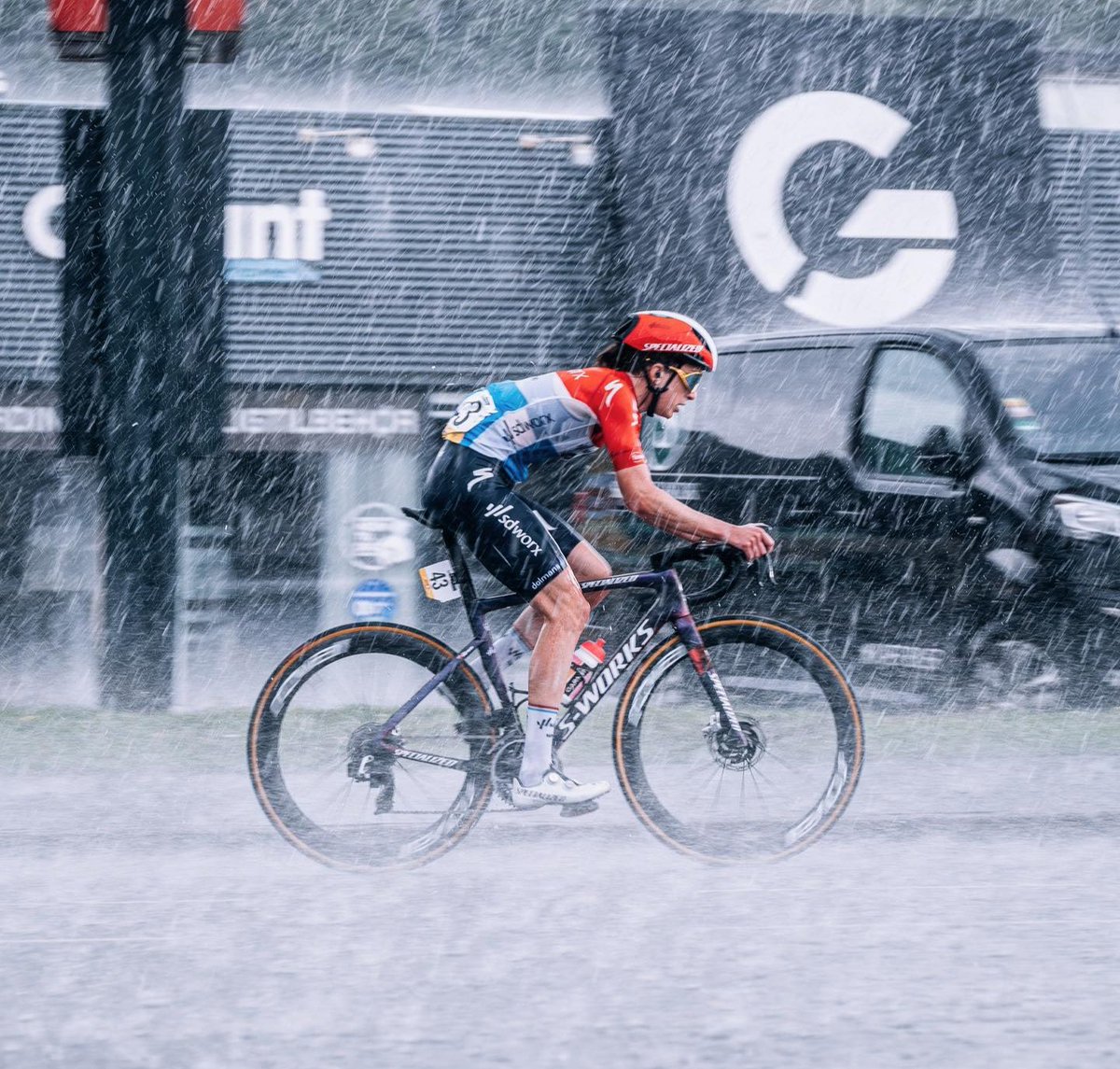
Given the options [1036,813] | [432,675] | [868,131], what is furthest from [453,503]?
[868,131]

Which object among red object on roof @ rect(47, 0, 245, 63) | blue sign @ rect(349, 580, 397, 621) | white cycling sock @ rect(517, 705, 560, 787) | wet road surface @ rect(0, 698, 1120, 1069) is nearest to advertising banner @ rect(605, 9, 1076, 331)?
blue sign @ rect(349, 580, 397, 621)

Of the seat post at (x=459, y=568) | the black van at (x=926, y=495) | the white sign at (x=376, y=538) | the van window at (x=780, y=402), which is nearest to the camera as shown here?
the seat post at (x=459, y=568)

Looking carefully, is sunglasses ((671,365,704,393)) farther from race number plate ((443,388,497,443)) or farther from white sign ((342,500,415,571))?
white sign ((342,500,415,571))

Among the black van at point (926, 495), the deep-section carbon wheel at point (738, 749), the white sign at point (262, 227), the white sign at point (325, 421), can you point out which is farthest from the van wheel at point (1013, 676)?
the white sign at point (262, 227)

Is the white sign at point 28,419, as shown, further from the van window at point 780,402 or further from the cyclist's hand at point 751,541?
the cyclist's hand at point 751,541

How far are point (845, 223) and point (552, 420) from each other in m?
7.13

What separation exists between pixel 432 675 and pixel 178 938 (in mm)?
1171

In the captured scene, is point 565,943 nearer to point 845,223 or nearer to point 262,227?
point 262,227

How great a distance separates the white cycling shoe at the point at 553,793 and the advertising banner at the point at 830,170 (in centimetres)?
668

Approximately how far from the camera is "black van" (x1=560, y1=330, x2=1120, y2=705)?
724 cm

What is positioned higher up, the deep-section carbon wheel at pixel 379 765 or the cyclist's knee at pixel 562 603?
the cyclist's knee at pixel 562 603

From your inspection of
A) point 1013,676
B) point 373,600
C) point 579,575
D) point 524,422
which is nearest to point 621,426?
point 524,422

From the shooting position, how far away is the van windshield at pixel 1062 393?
734cm

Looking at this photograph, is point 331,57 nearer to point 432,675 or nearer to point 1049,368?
point 1049,368
